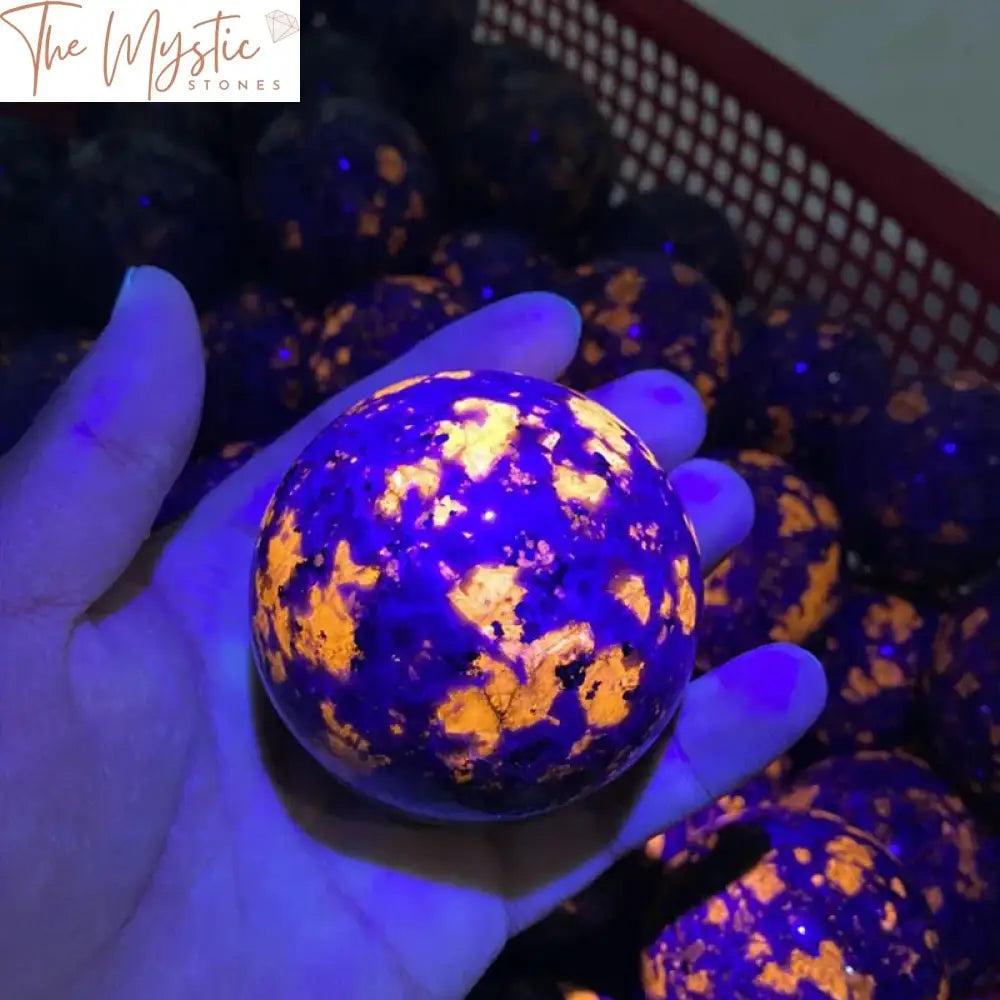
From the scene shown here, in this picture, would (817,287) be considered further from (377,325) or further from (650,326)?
(377,325)

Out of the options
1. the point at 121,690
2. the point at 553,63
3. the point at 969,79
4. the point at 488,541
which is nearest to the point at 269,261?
the point at 553,63

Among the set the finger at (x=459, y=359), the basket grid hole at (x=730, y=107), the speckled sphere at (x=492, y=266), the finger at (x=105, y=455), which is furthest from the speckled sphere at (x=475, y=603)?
the basket grid hole at (x=730, y=107)

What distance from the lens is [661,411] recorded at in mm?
815

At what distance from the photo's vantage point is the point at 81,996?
615mm

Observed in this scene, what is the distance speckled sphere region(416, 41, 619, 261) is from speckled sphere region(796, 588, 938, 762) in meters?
0.44

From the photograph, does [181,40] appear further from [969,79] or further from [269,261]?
[969,79]

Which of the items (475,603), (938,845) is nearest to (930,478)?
(938,845)

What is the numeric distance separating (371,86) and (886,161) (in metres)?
0.47

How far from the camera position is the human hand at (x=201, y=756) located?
1.94 feet

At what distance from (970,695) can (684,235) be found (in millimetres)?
485

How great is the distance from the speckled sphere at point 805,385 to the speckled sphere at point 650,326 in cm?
4

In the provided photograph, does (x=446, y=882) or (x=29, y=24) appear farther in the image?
(x=29, y=24)

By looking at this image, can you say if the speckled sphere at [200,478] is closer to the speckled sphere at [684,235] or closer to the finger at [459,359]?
the finger at [459,359]

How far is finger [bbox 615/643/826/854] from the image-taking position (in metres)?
0.72
